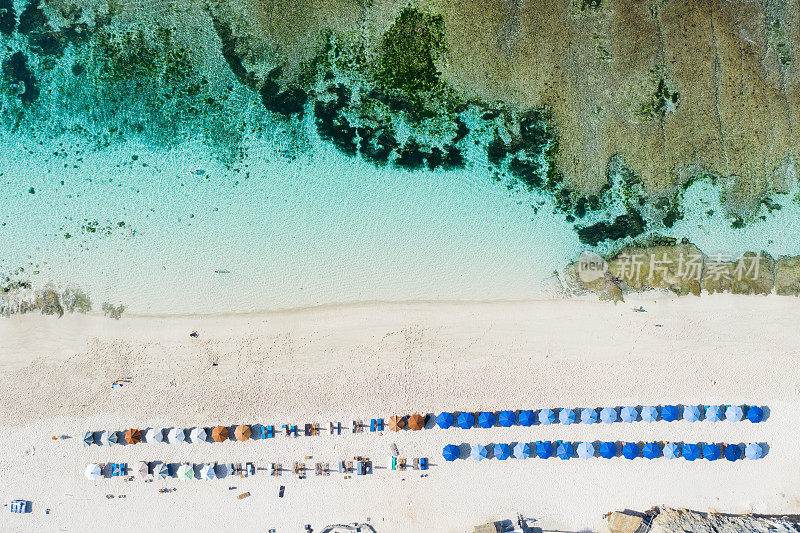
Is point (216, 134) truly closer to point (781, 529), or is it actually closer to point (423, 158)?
point (423, 158)

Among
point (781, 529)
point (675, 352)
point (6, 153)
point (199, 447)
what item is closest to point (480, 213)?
point (675, 352)

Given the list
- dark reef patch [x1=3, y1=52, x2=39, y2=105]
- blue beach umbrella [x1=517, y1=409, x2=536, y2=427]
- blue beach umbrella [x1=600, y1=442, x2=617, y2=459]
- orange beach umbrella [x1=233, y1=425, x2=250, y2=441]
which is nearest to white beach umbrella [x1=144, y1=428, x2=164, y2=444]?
orange beach umbrella [x1=233, y1=425, x2=250, y2=441]

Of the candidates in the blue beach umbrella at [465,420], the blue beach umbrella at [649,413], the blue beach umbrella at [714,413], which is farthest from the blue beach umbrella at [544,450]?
the blue beach umbrella at [714,413]

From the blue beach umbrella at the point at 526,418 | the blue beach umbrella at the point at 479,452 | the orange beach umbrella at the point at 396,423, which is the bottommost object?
the blue beach umbrella at the point at 479,452

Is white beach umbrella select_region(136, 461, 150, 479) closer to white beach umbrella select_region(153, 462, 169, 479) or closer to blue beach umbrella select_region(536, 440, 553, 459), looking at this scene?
white beach umbrella select_region(153, 462, 169, 479)

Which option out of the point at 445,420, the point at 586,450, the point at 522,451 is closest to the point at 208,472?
the point at 445,420

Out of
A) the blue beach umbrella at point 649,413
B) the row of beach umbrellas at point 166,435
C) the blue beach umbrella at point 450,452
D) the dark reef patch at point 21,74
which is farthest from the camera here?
the dark reef patch at point 21,74

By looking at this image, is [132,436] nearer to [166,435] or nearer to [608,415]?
[166,435]

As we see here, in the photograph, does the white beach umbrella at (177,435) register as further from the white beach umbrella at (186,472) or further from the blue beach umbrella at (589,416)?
the blue beach umbrella at (589,416)
